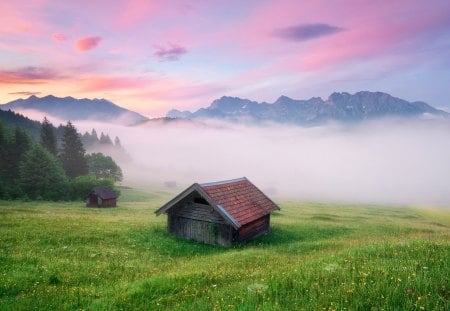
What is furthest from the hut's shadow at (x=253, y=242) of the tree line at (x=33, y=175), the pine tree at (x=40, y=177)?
the pine tree at (x=40, y=177)

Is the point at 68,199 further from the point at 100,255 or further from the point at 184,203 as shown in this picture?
the point at 100,255

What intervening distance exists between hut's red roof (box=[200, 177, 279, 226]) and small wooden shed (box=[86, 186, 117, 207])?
45.4 m

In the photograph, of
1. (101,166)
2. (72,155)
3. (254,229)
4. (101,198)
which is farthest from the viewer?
(101,166)

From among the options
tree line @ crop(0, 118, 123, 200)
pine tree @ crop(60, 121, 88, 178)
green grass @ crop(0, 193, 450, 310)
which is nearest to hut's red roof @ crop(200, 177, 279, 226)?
green grass @ crop(0, 193, 450, 310)

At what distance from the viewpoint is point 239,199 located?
26406 millimetres

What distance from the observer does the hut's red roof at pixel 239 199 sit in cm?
2388

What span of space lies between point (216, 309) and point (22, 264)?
36.5 feet

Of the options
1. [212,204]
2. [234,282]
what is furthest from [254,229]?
[234,282]

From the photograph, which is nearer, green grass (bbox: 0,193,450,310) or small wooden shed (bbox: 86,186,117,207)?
green grass (bbox: 0,193,450,310)

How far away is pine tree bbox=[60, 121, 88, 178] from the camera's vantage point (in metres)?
88.2

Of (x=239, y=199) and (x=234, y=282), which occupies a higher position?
(x=239, y=199)

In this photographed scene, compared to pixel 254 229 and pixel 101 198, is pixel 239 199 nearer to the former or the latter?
pixel 254 229

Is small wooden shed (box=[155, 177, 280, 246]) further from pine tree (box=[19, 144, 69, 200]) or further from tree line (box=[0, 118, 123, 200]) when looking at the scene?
pine tree (box=[19, 144, 69, 200])

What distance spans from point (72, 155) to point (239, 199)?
78.0 meters
